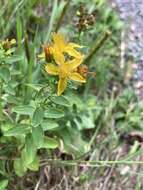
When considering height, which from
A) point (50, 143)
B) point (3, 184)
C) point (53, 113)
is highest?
point (53, 113)

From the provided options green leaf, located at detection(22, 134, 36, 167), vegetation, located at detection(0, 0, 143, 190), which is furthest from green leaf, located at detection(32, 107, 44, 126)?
green leaf, located at detection(22, 134, 36, 167)

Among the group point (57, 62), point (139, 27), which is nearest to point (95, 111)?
point (139, 27)

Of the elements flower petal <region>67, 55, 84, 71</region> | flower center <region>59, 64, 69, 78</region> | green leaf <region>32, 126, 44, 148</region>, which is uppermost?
flower petal <region>67, 55, 84, 71</region>

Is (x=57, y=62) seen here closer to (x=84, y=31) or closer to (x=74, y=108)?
(x=84, y=31)

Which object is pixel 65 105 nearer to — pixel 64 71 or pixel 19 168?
pixel 64 71

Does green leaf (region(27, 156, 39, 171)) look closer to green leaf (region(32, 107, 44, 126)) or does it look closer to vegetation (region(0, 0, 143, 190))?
vegetation (region(0, 0, 143, 190))

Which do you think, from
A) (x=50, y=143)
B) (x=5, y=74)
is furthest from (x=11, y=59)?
(x=50, y=143)
